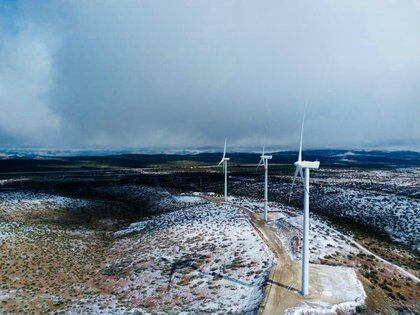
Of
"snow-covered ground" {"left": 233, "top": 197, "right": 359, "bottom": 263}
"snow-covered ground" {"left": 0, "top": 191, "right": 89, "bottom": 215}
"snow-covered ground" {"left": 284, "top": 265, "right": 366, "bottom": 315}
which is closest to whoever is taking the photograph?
"snow-covered ground" {"left": 284, "top": 265, "right": 366, "bottom": 315}

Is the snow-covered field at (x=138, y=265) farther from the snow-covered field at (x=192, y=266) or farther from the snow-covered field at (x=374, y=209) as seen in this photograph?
the snow-covered field at (x=374, y=209)

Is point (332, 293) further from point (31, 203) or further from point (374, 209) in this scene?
point (31, 203)

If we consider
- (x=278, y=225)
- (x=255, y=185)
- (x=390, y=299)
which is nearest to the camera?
(x=390, y=299)

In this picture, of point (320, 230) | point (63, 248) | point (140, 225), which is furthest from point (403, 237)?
point (63, 248)

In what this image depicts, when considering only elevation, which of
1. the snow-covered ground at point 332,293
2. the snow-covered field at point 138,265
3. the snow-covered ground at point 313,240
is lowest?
the snow-covered field at point 138,265

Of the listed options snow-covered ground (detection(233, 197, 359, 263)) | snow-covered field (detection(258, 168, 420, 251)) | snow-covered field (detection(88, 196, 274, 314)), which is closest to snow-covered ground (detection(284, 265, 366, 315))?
snow-covered ground (detection(233, 197, 359, 263))

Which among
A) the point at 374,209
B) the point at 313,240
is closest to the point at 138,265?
the point at 313,240

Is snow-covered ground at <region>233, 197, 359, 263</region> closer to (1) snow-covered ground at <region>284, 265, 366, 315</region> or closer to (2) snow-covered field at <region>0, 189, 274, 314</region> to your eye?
(2) snow-covered field at <region>0, 189, 274, 314</region>

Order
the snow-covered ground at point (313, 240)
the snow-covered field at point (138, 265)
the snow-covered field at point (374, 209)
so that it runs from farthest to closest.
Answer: the snow-covered field at point (374, 209) → the snow-covered ground at point (313, 240) → the snow-covered field at point (138, 265)

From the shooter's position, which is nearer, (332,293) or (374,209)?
(332,293)

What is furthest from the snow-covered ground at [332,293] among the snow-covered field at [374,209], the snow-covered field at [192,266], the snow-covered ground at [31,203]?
the snow-covered ground at [31,203]

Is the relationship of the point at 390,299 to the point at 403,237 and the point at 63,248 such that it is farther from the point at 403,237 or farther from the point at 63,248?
the point at 63,248
